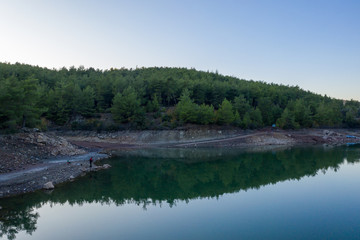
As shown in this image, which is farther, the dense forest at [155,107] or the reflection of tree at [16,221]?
the dense forest at [155,107]

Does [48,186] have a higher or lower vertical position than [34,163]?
lower

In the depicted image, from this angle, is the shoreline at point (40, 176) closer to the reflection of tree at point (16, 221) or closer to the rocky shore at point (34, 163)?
the rocky shore at point (34, 163)

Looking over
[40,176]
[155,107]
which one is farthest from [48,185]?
[155,107]

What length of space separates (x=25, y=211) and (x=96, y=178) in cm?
931

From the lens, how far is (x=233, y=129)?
64.2 metres

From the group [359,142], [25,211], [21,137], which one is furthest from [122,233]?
[359,142]

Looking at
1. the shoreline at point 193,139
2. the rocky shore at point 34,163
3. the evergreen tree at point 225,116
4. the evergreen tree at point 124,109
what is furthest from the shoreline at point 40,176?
the evergreen tree at point 225,116

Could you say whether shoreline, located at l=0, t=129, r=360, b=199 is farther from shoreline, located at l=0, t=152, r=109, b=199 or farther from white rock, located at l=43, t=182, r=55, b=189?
white rock, located at l=43, t=182, r=55, b=189

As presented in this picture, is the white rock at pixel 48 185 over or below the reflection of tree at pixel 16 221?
over

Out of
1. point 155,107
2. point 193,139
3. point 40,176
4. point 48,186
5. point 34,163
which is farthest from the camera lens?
point 155,107

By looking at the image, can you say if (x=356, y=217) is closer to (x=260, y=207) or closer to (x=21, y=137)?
(x=260, y=207)

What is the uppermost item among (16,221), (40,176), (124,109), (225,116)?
(124,109)

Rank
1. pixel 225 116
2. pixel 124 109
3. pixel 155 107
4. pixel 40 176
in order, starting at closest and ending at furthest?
1. pixel 40 176
2. pixel 124 109
3. pixel 225 116
4. pixel 155 107

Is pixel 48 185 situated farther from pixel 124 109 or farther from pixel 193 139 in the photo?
pixel 124 109
